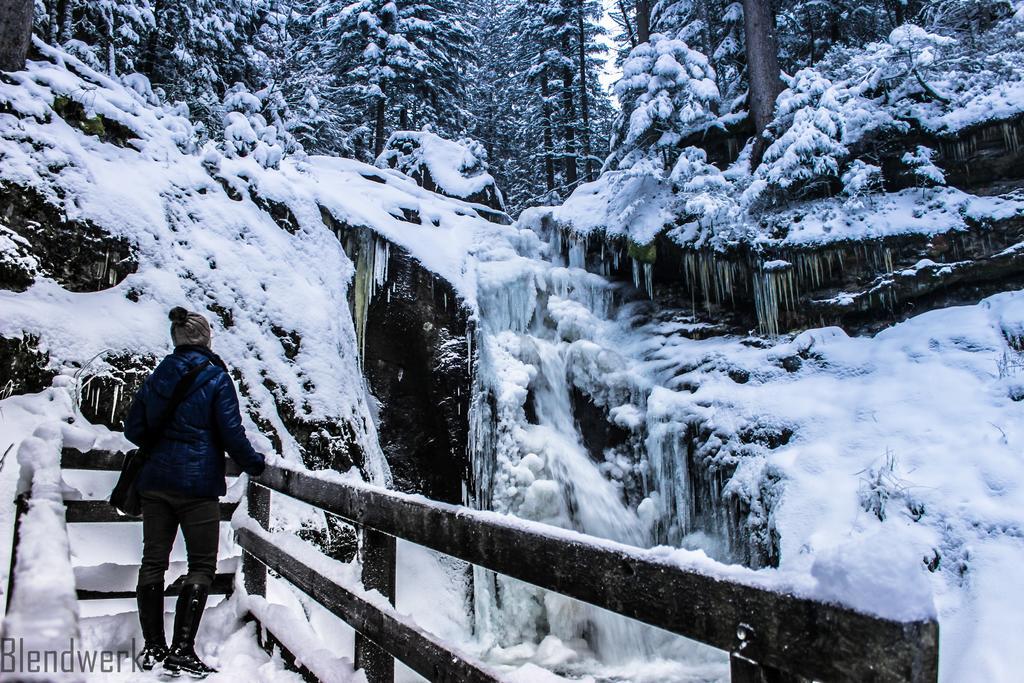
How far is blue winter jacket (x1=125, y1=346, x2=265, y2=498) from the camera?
→ 11.1 feet

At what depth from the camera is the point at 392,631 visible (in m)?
2.54

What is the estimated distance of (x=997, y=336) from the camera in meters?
9.56

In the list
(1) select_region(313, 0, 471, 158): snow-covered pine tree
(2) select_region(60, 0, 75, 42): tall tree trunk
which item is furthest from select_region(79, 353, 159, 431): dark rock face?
(1) select_region(313, 0, 471, 158): snow-covered pine tree

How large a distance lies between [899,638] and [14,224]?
735cm

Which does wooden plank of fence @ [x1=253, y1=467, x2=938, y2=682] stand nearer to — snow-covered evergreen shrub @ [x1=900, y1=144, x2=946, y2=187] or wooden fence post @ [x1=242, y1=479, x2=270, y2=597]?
wooden fence post @ [x1=242, y1=479, x2=270, y2=597]

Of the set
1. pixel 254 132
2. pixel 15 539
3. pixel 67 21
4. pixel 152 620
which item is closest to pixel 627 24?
pixel 254 132

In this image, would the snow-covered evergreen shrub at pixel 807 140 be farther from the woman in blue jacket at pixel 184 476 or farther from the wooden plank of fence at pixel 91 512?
the wooden plank of fence at pixel 91 512

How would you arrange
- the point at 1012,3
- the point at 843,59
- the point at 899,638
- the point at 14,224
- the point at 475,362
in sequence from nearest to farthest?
the point at 899,638 < the point at 14,224 < the point at 475,362 < the point at 1012,3 < the point at 843,59

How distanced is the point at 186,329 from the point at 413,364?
20.7 ft

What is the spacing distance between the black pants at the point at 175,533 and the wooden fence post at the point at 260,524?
621mm

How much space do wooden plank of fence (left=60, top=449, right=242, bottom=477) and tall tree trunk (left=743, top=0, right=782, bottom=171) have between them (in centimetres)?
1268

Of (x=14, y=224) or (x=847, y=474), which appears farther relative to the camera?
(x=847, y=474)

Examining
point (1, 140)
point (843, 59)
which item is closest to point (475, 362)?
point (1, 140)

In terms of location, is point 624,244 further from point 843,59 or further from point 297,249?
point 297,249
